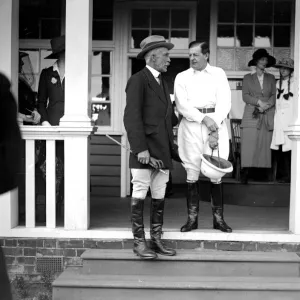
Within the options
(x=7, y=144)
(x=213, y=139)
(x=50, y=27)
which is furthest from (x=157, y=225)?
(x=50, y=27)

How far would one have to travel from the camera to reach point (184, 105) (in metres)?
6.16

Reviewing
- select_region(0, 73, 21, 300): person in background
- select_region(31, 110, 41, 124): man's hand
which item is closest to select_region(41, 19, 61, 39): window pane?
select_region(31, 110, 41, 124): man's hand

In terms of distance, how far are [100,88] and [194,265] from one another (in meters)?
4.15

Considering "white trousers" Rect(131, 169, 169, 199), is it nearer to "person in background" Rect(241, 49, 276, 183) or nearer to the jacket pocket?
the jacket pocket

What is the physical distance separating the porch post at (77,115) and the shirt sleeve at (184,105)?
0.91 meters

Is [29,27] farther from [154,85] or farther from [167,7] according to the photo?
[154,85]

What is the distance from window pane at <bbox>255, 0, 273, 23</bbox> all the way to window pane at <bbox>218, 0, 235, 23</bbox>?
0.35 metres

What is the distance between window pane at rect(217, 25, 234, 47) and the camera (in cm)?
921

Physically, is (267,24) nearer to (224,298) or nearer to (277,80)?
(277,80)

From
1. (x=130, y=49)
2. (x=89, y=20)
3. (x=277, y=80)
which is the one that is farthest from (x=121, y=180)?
(x=89, y=20)

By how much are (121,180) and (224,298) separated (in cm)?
384

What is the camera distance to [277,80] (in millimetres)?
8961

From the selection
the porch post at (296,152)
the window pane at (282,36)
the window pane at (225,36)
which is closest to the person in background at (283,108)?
the window pane at (282,36)

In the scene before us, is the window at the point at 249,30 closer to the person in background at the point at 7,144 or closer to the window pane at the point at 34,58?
the window pane at the point at 34,58
